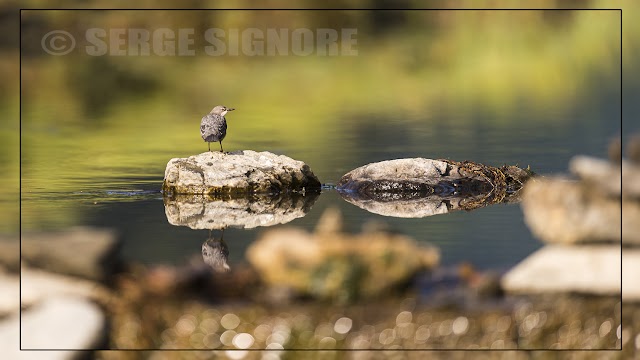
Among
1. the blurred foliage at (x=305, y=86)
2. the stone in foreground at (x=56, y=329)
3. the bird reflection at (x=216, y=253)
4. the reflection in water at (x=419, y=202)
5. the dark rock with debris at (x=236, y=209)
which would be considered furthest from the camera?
the blurred foliage at (x=305, y=86)

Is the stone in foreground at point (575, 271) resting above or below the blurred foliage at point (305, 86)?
below

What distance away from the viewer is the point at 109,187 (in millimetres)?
8836

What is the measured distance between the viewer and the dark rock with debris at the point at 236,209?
7.79 meters

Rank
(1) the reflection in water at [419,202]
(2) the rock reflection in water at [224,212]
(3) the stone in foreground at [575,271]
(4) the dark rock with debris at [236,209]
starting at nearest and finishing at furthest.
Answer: (3) the stone in foreground at [575,271] → (2) the rock reflection in water at [224,212] → (4) the dark rock with debris at [236,209] → (1) the reflection in water at [419,202]

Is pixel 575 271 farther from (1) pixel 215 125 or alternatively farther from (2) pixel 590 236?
(1) pixel 215 125

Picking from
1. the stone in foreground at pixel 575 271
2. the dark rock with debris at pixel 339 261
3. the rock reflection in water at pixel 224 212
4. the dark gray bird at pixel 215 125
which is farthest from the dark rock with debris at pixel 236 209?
the stone in foreground at pixel 575 271

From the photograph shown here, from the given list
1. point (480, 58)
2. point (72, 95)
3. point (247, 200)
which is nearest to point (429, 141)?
point (480, 58)

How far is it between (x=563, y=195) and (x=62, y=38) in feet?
13.9

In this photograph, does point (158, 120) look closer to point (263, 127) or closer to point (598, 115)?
point (263, 127)

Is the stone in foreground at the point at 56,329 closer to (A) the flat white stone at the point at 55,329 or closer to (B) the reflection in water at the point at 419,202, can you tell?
(A) the flat white stone at the point at 55,329

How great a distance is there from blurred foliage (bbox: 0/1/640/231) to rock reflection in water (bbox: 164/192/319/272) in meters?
0.83

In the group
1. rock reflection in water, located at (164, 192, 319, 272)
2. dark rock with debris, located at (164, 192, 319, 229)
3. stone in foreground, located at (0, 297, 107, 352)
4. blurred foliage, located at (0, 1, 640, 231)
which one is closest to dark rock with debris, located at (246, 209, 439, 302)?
rock reflection in water, located at (164, 192, 319, 272)

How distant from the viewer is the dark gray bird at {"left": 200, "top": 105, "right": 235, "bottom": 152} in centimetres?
927

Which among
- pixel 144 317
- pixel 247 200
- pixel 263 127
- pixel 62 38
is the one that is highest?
pixel 62 38
